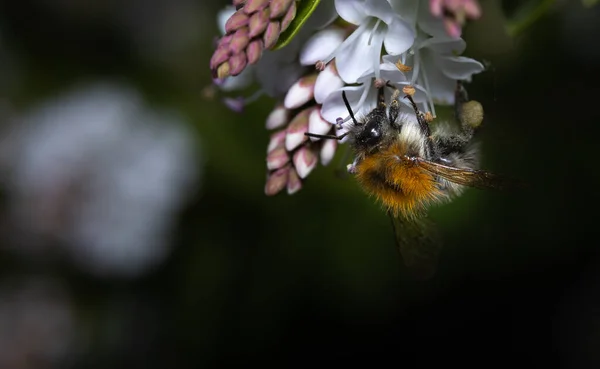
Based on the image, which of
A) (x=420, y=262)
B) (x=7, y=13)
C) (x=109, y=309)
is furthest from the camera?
(x=7, y=13)

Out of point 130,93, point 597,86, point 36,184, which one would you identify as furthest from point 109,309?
point 597,86

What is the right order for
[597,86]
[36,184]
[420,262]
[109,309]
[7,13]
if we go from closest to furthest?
[420,262] < [597,86] < [36,184] < [109,309] < [7,13]

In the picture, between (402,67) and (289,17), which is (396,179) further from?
(289,17)

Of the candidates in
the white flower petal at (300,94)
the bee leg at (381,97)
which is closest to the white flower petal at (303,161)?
the white flower petal at (300,94)

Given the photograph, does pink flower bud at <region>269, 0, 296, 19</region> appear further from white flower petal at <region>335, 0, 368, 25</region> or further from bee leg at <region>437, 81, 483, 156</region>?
bee leg at <region>437, 81, 483, 156</region>

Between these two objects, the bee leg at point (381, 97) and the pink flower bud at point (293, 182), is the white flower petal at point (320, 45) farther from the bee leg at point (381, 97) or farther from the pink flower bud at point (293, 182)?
the pink flower bud at point (293, 182)

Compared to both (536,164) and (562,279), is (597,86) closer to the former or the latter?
(536,164)
